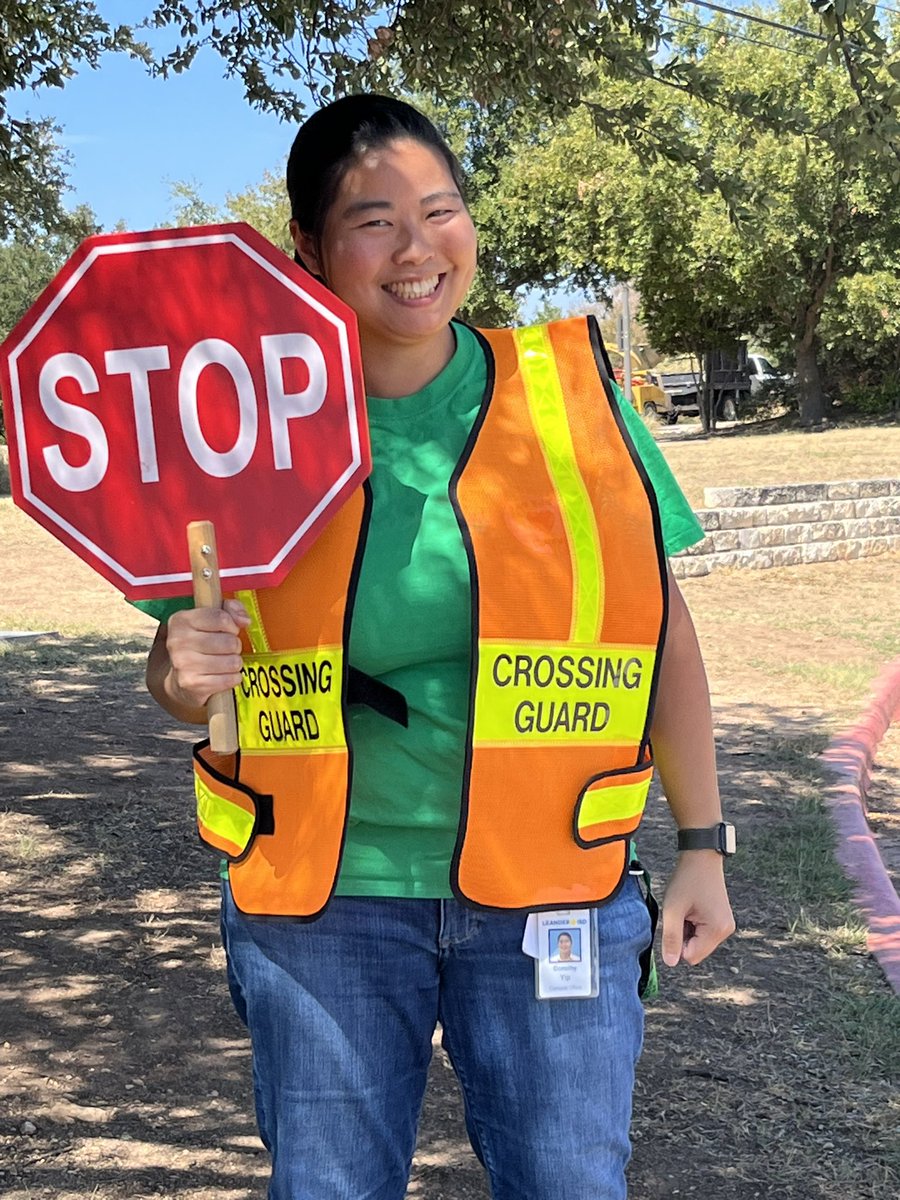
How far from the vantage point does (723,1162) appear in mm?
3340

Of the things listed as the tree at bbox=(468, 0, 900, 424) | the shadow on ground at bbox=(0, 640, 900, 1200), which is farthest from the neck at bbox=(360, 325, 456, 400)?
the tree at bbox=(468, 0, 900, 424)

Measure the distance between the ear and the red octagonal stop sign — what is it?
21 centimetres

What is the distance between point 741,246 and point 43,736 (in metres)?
22.5

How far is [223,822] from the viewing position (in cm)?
188

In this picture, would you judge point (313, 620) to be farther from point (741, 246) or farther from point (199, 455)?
point (741, 246)

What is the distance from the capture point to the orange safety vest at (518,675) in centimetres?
176

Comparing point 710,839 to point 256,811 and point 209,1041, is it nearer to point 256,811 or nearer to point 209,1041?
point 256,811

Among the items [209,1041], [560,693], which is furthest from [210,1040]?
[560,693]

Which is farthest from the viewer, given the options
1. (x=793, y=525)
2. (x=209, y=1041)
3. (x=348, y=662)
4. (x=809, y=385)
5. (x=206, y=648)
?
(x=809, y=385)

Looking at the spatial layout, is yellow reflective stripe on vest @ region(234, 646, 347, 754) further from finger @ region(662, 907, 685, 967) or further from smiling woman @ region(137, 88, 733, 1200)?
finger @ region(662, 907, 685, 967)

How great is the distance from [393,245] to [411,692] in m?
0.57

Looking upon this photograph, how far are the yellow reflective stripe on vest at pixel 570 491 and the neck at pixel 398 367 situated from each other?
0.12 m

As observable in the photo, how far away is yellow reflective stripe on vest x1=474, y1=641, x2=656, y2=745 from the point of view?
5.76 feet

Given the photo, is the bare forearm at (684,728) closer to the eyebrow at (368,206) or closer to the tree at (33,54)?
the eyebrow at (368,206)
